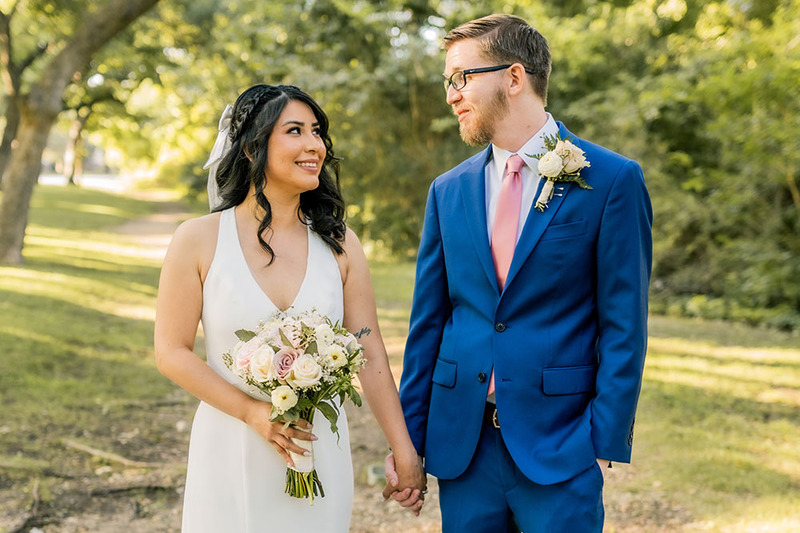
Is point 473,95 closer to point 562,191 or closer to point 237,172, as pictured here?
point 562,191

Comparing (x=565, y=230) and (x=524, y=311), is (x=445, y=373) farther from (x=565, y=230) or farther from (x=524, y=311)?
(x=565, y=230)

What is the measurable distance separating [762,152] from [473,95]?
10724 millimetres

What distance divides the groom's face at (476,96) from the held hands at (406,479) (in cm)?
111

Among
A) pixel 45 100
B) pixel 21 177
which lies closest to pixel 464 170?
pixel 45 100

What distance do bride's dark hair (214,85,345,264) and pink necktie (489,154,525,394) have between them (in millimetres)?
570

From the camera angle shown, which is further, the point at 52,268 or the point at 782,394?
the point at 52,268

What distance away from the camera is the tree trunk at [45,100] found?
12039mm

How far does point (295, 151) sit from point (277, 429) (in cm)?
91

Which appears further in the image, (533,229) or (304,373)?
(533,229)

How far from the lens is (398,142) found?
19.0 metres

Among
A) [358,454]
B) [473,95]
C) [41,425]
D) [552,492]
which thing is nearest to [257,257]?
[473,95]

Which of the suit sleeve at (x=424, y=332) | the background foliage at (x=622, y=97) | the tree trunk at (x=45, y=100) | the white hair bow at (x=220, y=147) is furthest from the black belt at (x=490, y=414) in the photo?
the tree trunk at (x=45, y=100)

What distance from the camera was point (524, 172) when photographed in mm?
2711

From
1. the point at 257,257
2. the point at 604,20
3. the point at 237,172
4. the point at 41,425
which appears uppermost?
the point at 604,20
